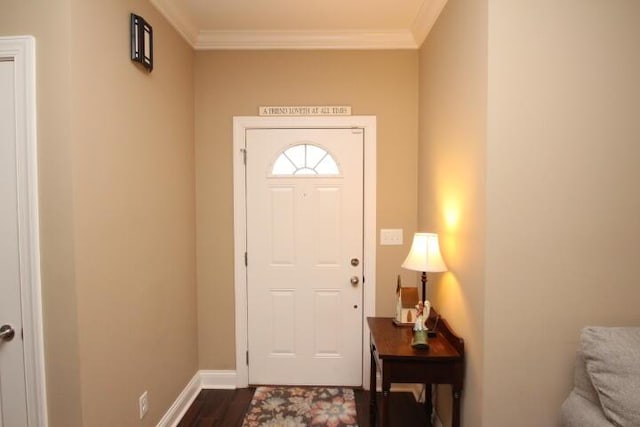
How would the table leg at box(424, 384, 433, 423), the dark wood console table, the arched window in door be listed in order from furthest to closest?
1. the arched window in door
2. the table leg at box(424, 384, 433, 423)
3. the dark wood console table

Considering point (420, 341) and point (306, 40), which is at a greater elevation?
point (306, 40)

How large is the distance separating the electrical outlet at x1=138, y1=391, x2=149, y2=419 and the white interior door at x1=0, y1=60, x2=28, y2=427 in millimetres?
559

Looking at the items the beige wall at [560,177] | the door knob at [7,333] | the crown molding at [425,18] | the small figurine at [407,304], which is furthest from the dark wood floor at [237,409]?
the crown molding at [425,18]

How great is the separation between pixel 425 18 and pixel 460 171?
119 centimetres

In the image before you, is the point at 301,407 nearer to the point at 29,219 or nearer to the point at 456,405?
the point at 456,405

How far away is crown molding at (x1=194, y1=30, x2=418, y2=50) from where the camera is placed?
253 cm

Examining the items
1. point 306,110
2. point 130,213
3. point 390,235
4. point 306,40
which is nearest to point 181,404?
point 130,213

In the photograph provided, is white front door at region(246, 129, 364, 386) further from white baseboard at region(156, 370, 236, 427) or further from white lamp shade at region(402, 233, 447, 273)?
white lamp shade at region(402, 233, 447, 273)

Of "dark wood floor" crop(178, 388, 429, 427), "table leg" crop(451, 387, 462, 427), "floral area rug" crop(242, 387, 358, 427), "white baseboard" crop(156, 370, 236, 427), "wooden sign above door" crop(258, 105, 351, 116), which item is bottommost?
"dark wood floor" crop(178, 388, 429, 427)

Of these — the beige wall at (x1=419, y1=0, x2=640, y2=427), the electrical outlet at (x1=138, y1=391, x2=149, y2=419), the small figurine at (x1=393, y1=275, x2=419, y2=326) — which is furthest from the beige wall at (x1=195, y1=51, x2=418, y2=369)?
the beige wall at (x1=419, y1=0, x2=640, y2=427)

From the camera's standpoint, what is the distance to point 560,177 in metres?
1.47

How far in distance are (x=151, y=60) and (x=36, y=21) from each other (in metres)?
0.65

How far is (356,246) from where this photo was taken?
8.69ft

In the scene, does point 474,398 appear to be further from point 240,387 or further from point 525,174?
point 240,387
